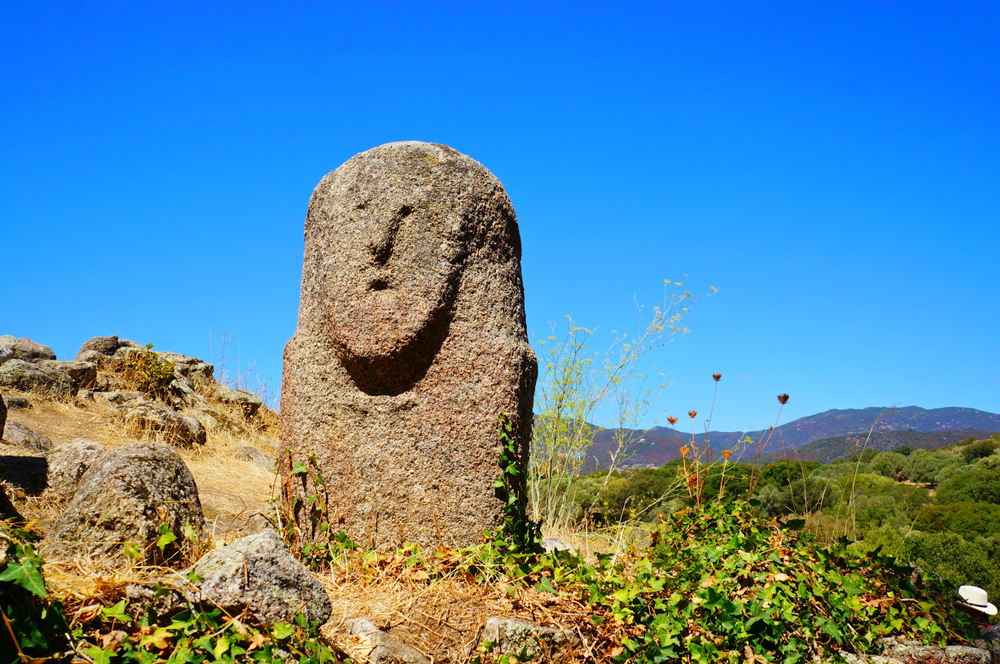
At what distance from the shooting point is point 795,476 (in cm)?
838

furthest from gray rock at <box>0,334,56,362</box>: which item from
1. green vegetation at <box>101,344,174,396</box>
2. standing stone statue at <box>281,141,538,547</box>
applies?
standing stone statue at <box>281,141,538,547</box>

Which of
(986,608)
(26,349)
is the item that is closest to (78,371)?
(26,349)

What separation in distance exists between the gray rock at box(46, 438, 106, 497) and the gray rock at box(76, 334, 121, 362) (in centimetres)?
641

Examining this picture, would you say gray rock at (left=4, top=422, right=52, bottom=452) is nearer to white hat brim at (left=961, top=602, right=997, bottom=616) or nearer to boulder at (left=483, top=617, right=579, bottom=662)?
boulder at (left=483, top=617, right=579, bottom=662)

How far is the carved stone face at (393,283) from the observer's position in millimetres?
4168

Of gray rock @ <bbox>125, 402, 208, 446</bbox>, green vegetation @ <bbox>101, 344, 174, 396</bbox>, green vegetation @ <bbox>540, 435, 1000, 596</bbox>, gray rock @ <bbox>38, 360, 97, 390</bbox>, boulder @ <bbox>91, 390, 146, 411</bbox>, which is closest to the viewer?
green vegetation @ <bbox>540, 435, 1000, 596</bbox>

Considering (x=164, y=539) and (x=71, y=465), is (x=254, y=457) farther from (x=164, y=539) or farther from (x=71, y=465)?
(x=164, y=539)

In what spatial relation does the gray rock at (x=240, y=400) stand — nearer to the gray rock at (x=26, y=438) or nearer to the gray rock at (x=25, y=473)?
the gray rock at (x=26, y=438)

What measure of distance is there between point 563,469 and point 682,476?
54.3 inches

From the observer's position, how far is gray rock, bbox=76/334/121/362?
36.8 ft

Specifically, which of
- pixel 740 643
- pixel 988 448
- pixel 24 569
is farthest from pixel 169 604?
pixel 988 448

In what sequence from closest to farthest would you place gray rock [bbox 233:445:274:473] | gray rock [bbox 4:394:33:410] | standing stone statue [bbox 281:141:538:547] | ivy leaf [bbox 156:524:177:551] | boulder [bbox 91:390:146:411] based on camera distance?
1. ivy leaf [bbox 156:524:177:551]
2. standing stone statue [bbox 281:141:538:547]
3. gray rock [bbox 4:394:33:410]
4. gray rock [bbox 233:445:274:473]
5. boulder [bbox 91:390:146:411]

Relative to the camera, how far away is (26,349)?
1059 cm

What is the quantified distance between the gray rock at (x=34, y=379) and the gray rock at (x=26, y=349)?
1734 mm
